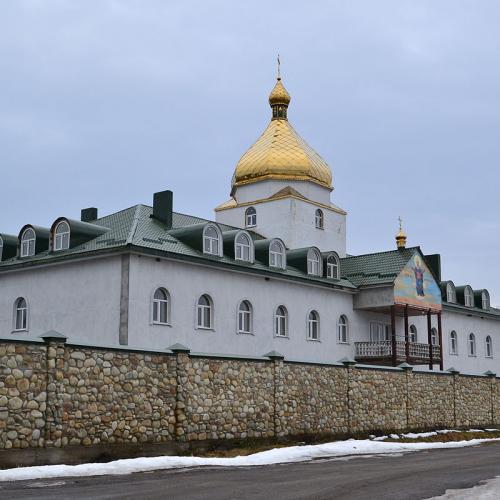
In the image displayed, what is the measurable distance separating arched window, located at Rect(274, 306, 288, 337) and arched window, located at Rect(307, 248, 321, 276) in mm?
2375

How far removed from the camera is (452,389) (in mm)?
26391

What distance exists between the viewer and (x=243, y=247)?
28906 mm

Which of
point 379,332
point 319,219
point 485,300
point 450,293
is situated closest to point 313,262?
point 379,332

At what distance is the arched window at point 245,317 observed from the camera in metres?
28.1

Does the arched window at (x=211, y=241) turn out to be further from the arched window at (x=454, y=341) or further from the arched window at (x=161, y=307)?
the arched window at (x=454, y=341)

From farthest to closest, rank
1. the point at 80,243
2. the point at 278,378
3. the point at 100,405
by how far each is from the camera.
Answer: the point at 80,243
the point at 278,378
the point at 100,405

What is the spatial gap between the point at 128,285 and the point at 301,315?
886 centimetres

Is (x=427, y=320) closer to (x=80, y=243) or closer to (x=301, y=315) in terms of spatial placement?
(x=301, y=315)

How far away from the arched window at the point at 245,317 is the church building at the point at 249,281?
1.5 inches

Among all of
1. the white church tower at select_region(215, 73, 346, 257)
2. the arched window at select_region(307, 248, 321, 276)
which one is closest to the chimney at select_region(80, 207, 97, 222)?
the white church tower at select_region(215, 73, 346, 257)

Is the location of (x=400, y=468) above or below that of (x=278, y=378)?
below

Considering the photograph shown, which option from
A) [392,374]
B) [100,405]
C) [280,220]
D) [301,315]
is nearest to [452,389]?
[392,374]

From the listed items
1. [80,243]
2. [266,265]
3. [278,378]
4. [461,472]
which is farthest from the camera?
[266,265]

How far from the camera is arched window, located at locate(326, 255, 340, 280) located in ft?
108
